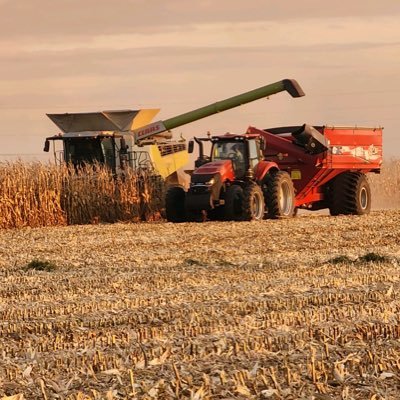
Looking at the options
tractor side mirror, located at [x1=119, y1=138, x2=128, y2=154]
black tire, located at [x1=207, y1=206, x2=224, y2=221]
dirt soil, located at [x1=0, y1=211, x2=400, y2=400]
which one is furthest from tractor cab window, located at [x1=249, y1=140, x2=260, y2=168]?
dirt soil, located at [x1=0, y1=211, x2=400, y2=400]

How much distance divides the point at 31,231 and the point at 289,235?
18.4 ft

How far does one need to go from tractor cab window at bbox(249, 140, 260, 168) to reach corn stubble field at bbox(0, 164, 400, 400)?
4.77m

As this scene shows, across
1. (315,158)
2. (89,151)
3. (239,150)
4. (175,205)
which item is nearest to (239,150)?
(239,150)

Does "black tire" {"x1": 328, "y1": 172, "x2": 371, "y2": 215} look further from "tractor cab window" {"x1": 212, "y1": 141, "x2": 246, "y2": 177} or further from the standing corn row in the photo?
the standing corn row

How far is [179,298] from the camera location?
1004cm

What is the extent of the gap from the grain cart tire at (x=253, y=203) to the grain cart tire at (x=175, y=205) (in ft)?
5.07

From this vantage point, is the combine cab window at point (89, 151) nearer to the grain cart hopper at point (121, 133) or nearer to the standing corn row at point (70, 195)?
the grain cart hopper at point (121, 133)

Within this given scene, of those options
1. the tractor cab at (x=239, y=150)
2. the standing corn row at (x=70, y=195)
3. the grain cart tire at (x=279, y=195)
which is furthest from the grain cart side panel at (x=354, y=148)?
the standing corn row at (x=70, y=195)

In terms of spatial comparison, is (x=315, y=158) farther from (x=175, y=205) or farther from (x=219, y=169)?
(x=175, y=205)

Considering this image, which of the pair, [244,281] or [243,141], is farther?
[243,141]

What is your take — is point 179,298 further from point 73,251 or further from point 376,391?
point 73,251

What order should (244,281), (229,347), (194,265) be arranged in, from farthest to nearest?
(194,265) < (244,281) < (229,347)

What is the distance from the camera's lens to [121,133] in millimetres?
24984

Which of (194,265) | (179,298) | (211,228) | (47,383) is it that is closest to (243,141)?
(211,228)
